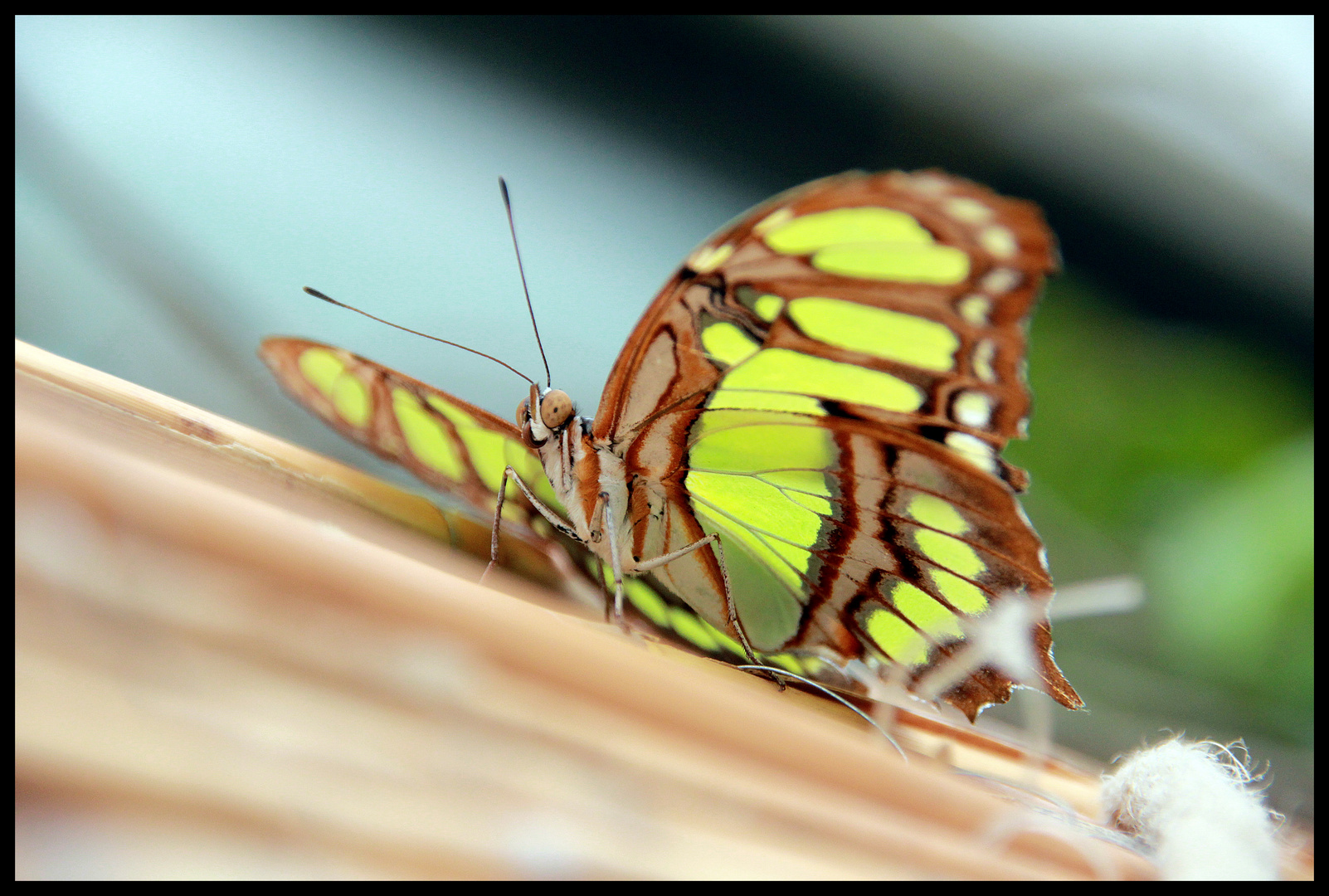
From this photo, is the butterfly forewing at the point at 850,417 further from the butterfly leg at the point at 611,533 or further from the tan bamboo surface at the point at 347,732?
the tan bamboo surface at the point at 347,732

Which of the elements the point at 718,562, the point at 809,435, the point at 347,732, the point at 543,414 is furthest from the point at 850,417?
the point at 347,732

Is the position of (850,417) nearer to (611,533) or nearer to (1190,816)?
(611,533)

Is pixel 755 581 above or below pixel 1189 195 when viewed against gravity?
below

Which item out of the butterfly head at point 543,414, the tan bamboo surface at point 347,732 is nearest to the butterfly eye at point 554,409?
the butterfly head at point 543,414

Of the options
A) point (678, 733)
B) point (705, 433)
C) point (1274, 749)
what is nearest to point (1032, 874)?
point (678, 733)

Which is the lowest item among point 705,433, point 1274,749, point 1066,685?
point 1066,685

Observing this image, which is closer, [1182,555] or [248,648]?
[248,648]

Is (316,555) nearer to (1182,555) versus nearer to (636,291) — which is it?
(1182,555)
